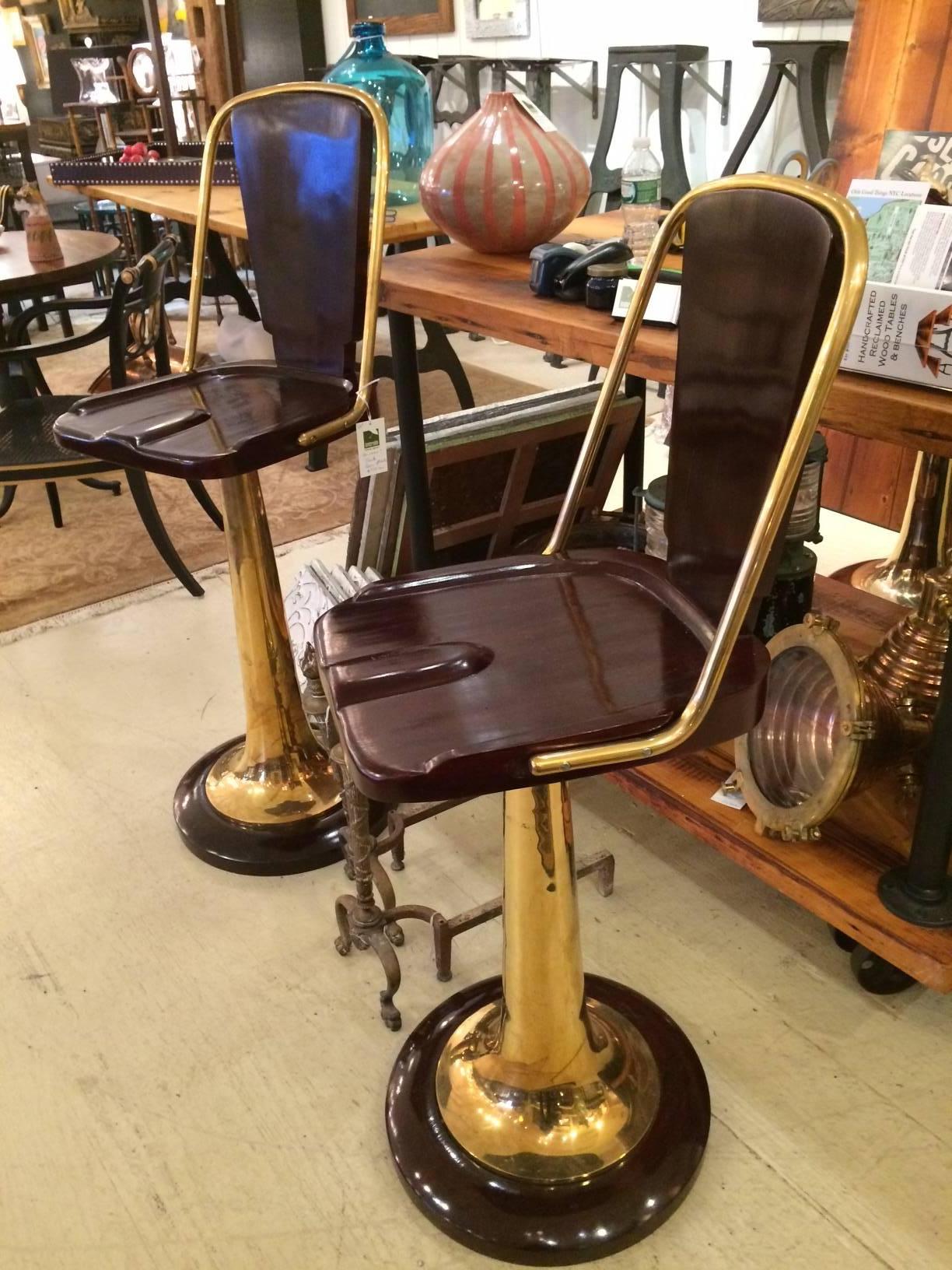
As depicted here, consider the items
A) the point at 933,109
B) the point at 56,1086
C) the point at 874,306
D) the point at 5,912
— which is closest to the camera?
the point at 874,306

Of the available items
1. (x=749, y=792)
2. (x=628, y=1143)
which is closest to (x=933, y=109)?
(x=749, y=792)

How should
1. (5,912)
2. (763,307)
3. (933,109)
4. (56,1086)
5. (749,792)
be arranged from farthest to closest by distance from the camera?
(933,109) < (5,912) < (749,792) < (56,1086) < (763,307)

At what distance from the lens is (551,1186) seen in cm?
118

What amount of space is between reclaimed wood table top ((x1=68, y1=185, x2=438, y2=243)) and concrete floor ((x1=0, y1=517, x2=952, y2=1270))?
3.83 feet

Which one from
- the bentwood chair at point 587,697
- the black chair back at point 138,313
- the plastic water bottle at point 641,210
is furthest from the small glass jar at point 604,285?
the black chair back at point 138,313

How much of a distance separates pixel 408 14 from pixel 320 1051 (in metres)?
6.06

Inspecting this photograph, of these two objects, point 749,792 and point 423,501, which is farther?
point 423,501

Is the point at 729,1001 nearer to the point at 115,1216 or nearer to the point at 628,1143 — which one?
the point at 628,1143

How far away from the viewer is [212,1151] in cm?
131

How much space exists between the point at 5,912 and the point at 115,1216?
25.1 inches

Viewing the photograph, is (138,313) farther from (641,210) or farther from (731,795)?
(731,795)

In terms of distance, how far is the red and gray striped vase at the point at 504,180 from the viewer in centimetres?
167

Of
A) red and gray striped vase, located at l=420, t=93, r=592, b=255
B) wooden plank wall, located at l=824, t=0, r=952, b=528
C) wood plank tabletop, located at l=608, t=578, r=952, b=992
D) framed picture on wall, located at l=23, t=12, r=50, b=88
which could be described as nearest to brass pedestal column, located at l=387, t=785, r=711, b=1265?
wood plank tabletop, located at l=608, t=578, r=952, b=992

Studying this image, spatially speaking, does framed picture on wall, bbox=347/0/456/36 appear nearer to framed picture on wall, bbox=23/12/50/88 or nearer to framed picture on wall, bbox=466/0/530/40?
framed picture on wall, bbox=466/0/530/40
